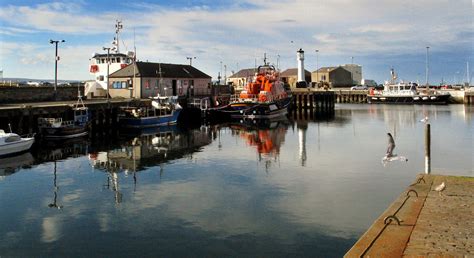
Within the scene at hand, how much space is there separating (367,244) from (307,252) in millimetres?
2356

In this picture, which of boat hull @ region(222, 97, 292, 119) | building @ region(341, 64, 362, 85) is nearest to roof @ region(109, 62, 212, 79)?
boat hull @ region(222, 97, 292, 119)

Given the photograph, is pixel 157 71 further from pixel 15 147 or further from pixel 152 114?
pixel 15 147

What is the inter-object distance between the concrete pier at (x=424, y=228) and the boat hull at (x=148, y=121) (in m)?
28.6

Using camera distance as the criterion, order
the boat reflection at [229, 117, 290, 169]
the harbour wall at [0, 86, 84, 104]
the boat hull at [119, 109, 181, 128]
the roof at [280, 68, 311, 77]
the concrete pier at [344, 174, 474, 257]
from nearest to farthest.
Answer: the concrete pier at [344, 174, 474, 257]
the boat reflection at [229, 117, 290, 169]
the boat hull at [119, 109, 181, 128]
the harbour wall at [0, 86, 84, 104]
the roof at [280, 68, 311, 77]

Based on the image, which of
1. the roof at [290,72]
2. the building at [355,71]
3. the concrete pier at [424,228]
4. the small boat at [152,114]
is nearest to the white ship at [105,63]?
the small boat at [152,114]

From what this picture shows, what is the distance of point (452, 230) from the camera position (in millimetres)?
8414

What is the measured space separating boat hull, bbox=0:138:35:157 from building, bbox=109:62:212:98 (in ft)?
76.4

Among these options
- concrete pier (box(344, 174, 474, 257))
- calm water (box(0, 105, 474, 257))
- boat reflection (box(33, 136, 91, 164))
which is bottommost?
calm water (box(0, 105, 474, 257))

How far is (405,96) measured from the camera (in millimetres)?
76312

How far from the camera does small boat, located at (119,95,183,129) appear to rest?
37.2m

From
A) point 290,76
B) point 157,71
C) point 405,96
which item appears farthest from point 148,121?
point 290,76

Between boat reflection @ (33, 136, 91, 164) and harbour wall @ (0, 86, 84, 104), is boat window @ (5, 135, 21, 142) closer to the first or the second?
boat reflection @ (33, 136, 91, 164)

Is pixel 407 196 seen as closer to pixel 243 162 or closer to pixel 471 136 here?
pixel 243 162

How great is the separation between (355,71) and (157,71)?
8292cm
